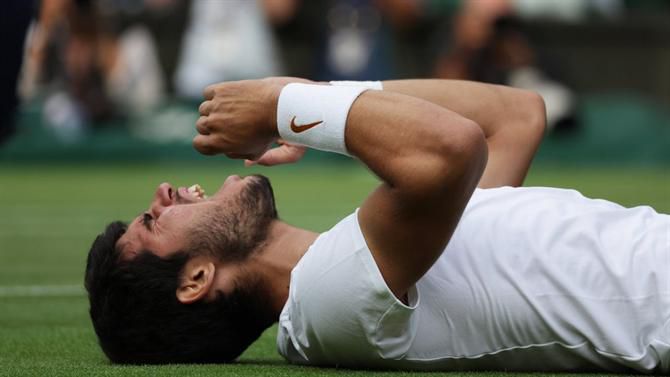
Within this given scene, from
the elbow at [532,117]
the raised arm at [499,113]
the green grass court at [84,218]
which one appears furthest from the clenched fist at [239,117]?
the elbow at [532,117]

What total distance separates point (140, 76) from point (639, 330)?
13.8 metres

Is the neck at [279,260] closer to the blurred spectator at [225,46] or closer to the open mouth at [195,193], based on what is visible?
the open mouth at [195,193]

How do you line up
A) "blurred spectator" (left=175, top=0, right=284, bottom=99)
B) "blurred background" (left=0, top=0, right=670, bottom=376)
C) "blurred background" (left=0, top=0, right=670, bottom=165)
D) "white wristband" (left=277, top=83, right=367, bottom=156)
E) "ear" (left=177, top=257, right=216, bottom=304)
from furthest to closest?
"blurred spectator" (left=175, top=0, right=284, bottom=99) < "blurred background" (left=0, top=0, right=670, bottom=165) < "blurred background" (left=0, top=0, right=670, bottom=376) < "ear" (left=177, top=257, right=216, bottom=304) < "white wristband" (left=277, top=83, right=367, bottom=156)

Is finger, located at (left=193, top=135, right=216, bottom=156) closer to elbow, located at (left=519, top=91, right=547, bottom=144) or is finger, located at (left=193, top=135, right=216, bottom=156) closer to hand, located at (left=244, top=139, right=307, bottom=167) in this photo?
hand, located at (left=244, top=139, right=307, bottom=167)

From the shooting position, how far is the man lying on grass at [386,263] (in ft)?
11.7

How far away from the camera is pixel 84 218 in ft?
34.6

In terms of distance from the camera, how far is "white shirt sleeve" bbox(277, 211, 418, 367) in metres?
3.63

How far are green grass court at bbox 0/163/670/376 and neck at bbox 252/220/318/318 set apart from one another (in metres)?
0.23

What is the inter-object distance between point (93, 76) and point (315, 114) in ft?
44.4

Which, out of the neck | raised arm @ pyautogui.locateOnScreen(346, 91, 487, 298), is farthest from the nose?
raised arm @ pyautogui.locateOnScreen(346, 91, 487, 298)

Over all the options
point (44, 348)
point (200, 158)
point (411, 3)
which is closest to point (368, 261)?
point (44, 348)

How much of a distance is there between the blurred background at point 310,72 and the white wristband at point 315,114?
876 cm

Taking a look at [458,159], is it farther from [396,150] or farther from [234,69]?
[234,69]

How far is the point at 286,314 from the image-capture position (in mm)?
3902
